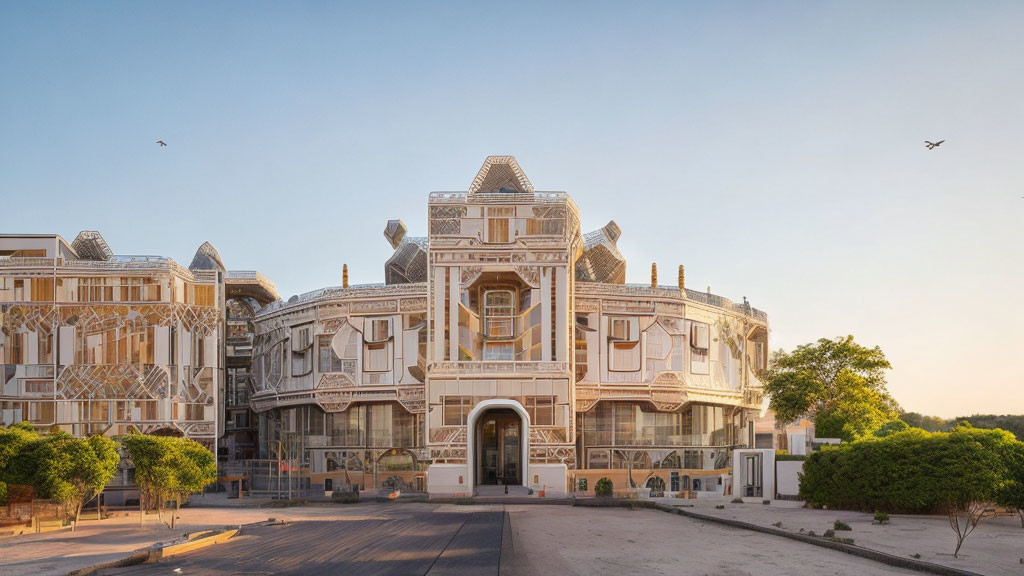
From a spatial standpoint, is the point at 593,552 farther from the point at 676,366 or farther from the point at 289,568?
the point at 676,366

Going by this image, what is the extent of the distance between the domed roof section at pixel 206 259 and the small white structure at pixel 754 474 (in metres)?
54.9

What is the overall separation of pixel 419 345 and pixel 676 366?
21323mm

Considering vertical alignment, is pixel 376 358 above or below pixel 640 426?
above

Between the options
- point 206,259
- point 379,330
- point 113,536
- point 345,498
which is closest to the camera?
point 113,536

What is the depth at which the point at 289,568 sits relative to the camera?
27.5m

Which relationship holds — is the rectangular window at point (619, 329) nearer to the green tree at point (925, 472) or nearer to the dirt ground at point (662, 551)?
the green tree at point (925, 472)

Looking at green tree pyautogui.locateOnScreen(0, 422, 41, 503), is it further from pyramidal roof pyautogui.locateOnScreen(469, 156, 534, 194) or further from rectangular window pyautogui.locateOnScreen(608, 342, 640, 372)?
rectangular window pyautogui.locateOnScreen(608, 342, 640, 372)

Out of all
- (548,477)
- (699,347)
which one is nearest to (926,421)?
(699,347)

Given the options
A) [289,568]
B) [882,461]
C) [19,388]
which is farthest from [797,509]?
[19,388]

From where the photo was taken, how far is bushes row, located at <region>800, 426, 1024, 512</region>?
39.9m

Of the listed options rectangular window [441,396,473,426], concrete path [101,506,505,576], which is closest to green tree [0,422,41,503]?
concrete path [101,506,505,576]

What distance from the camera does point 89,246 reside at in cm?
7706

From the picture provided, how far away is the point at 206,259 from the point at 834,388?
2352 inches

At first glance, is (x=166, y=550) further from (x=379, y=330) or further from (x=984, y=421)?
(x=984, y=421)
